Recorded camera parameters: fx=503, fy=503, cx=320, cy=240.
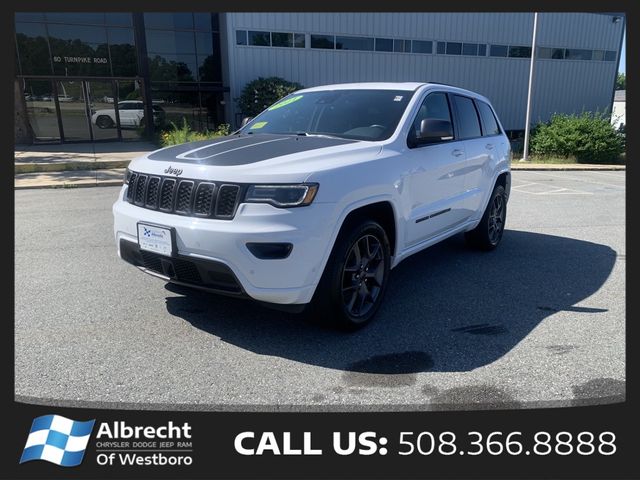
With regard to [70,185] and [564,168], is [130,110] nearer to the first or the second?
[70,185]

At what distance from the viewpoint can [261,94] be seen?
20.2m

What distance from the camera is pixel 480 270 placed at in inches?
221

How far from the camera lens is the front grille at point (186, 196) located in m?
3.36

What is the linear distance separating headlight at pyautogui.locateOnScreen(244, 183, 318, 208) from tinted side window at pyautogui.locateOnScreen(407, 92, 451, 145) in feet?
4.69

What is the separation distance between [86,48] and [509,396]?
808 inches

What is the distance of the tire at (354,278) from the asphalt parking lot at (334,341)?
20 centimetres

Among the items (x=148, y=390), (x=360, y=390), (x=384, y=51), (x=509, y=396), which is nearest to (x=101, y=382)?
(x=148, y=390)

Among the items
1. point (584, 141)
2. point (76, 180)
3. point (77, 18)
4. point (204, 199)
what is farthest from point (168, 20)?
point (204, 199)

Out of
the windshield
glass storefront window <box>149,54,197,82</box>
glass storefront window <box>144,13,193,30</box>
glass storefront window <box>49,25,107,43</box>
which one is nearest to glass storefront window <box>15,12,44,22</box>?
glass storefront window <box>49,25,107,43</box>

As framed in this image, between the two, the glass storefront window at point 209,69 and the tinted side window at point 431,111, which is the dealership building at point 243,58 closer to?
the glass storefront window at point 209,69

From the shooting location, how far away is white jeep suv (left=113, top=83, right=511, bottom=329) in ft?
10.8

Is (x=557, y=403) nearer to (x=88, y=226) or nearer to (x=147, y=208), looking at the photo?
(x=147, y=208)

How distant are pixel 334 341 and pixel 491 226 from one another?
3.31 metres

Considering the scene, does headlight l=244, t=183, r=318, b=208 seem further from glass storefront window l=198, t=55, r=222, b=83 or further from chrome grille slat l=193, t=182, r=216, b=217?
glass storefront window l=198, t=55, r=222, b=83
